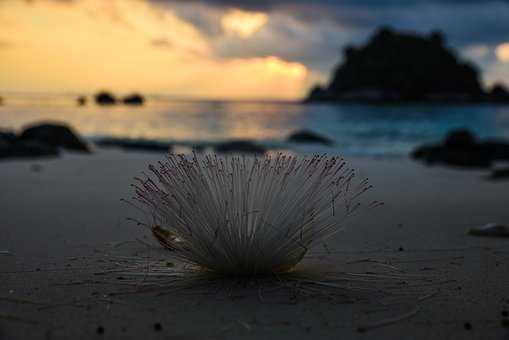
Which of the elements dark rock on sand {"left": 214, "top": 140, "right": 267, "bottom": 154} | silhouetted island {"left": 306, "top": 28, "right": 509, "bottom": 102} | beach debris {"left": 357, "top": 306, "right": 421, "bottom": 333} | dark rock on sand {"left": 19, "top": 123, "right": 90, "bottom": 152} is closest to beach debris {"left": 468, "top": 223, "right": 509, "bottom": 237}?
beach debris {"left": 357, "top": 306, "right": 421, "bottom": 333}

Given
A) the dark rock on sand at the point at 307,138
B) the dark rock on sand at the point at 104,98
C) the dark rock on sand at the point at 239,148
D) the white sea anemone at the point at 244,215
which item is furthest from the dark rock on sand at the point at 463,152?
the dark rock on sand at the point at 104,98

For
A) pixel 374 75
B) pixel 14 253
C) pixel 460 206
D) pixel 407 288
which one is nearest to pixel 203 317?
pixel 407 288

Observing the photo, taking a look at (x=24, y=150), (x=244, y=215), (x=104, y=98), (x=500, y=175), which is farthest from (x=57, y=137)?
(x=104, y=98)

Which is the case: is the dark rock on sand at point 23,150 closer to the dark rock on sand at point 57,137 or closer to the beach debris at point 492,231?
the dark rock on sand at point 57,137

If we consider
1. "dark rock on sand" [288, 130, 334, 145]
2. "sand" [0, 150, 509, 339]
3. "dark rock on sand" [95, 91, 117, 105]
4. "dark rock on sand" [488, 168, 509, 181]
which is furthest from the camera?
"dark rock on sand" [95, 91, 117, 105]

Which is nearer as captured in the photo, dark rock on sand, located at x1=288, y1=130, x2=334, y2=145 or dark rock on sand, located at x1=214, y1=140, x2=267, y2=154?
dark rock on sand, located at x1=214, y1=140, x2=267, y2=154

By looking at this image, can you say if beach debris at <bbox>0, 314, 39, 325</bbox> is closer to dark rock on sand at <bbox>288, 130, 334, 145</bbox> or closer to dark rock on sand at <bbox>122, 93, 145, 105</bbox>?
dark rock on sand at <bbox>288, 130, 334, 145</bbox>

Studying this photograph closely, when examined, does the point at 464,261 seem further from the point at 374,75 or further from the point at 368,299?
the point at 374,75
